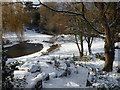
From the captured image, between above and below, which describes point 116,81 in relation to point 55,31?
below

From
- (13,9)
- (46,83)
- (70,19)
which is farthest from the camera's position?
(13,9)

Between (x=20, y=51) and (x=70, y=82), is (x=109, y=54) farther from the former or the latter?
(x=20, y=51)

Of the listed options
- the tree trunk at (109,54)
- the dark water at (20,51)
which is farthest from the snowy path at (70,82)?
the dark water at (20,51)

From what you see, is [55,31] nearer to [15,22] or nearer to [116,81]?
[116,81]

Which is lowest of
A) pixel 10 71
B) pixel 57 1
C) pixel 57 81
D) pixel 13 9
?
pixel 57 81

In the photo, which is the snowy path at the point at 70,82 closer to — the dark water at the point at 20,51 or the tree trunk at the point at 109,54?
the tree trunk at the point at 109,54

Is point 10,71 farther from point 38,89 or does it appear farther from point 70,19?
point 70,19

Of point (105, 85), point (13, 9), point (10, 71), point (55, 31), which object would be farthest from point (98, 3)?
point (13, 9)

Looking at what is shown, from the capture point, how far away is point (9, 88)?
2332mm

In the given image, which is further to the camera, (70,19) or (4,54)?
(70,19)

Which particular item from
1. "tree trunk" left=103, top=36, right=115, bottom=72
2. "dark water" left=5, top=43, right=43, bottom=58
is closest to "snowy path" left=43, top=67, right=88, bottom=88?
"tree trunk" left=103, top=36, right=115, bottom=72

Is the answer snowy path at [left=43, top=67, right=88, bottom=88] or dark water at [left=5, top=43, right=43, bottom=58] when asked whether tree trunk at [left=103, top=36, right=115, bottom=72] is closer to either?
snowy path at [left=43, top=67, right=88, bottom=88]

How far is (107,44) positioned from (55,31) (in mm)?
3731

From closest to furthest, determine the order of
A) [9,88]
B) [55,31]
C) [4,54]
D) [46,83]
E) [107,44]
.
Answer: [9,88] → [4,54] → [46,83] → [107,44] → [55,31]
